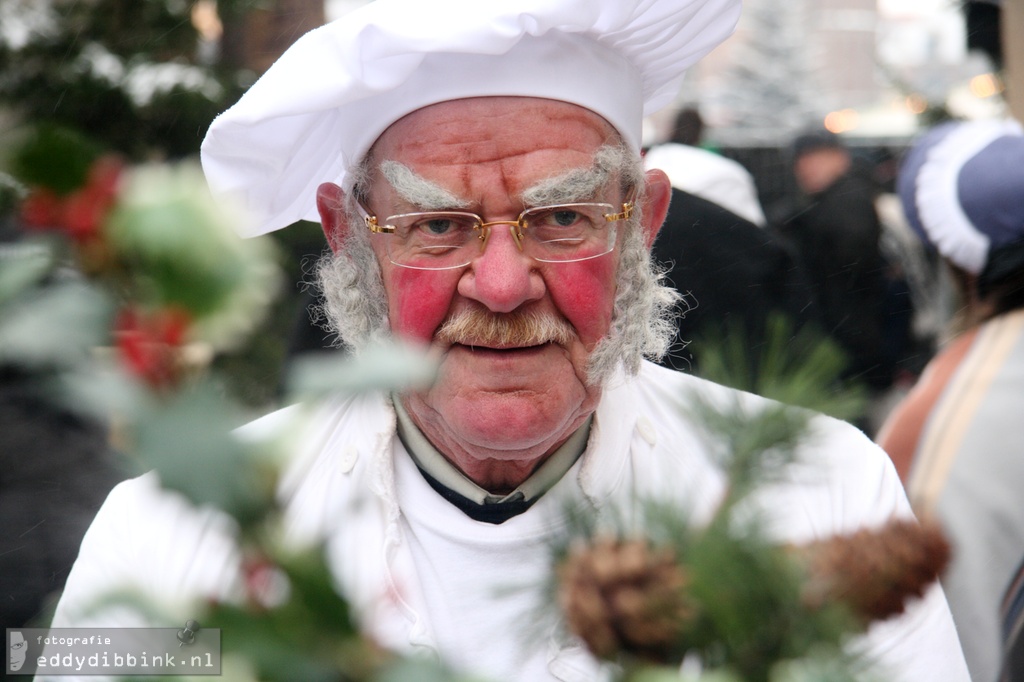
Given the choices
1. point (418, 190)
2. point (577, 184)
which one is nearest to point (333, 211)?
point (418, 190)

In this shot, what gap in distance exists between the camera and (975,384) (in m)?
2.63

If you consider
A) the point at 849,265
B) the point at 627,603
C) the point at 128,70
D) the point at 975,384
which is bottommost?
the point at 849,265

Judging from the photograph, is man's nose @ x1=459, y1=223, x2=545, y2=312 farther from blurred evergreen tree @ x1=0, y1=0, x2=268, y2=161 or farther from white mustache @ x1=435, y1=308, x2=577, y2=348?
blurred evergreen tree @ x1=0, y1=0, x2=268, y2=161

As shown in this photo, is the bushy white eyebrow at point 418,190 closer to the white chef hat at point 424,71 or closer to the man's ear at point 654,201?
the white chef hat at point 424,71

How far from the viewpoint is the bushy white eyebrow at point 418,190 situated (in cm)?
218

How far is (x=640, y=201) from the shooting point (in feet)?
8.20

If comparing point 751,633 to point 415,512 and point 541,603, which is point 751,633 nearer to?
point 541,603

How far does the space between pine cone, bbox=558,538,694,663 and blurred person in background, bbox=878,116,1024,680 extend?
1.64 meters

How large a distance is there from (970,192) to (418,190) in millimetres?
1486

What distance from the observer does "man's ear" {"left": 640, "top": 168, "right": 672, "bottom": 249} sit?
8.48ft

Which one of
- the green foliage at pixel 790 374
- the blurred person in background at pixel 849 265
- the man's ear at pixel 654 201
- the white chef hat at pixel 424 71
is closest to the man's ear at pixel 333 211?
the white chef hat at pixel 424 71

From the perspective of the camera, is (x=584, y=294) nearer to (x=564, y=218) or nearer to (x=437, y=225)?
(x=564, y=218)

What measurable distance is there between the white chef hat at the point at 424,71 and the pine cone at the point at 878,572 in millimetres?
1557

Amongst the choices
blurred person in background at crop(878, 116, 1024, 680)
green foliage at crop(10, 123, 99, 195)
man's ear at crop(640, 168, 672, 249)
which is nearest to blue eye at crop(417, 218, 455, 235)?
man's ear at crop(640, 168, 672, 249)
